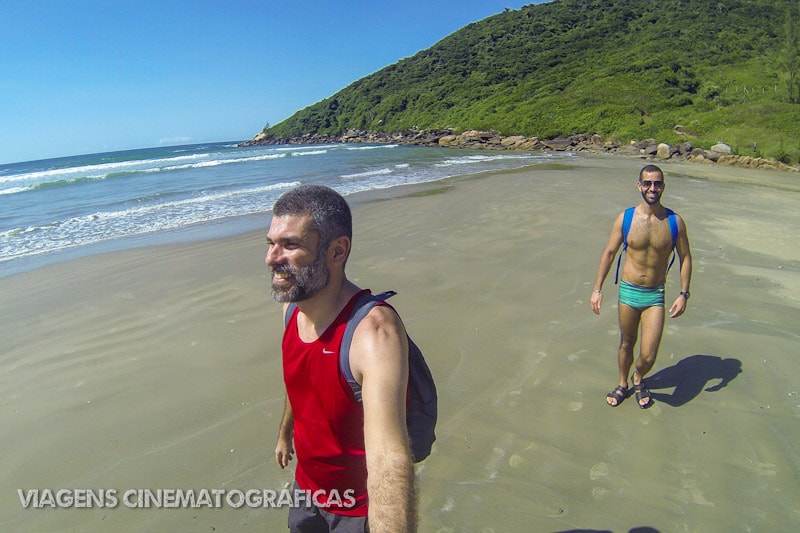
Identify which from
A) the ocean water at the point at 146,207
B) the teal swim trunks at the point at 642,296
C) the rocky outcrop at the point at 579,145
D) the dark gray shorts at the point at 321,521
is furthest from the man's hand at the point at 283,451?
the rocky outcrop at the point at 579,145

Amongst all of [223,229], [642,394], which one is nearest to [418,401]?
[642,394]

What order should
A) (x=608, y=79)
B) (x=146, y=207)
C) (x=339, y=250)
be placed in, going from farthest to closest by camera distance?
(x=608, y=79)
(x=146, y=207)
(x=339, y=250)

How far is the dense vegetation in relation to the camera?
3281 cm

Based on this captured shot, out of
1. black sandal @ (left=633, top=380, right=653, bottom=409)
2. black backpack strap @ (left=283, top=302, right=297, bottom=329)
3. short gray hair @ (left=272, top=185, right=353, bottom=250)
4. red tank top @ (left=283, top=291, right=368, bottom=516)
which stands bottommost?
black sandal @ (left=633, top=380, right=653, bottom=409)

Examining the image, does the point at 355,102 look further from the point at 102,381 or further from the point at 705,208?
the point at 102,381

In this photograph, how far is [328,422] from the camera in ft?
5.32

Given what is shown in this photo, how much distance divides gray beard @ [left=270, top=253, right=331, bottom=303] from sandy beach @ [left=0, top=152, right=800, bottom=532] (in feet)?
5.76

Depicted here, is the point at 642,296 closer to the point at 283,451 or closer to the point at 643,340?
the point at 643,340

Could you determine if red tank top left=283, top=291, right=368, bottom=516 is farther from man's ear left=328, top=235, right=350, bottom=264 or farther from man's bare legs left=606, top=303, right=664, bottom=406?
man's bare legs left=606, top=303, right=664, bottom=406

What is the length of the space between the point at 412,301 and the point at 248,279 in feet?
8.88

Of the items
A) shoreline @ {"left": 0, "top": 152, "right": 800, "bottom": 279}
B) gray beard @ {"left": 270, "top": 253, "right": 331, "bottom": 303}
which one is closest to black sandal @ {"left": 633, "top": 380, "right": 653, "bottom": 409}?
gray beard @ {"left": 270, "top": 253, "right": 331, "bottom": 303}

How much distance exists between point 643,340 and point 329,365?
307cm

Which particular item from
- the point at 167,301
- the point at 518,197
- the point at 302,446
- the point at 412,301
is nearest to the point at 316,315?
the point at 302,446

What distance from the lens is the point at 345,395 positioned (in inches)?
61.0
